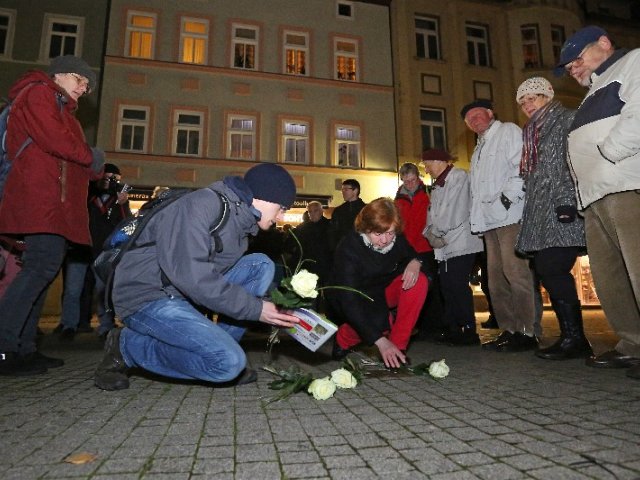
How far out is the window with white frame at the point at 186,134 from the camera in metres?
14.8

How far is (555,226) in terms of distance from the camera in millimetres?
3689

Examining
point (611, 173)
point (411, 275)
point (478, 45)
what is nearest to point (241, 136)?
point (478, 45)

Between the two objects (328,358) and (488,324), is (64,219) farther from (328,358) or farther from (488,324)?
(488,324)

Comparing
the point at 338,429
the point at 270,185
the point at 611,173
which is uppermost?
the point at 611,173

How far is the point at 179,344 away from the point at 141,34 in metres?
15.8

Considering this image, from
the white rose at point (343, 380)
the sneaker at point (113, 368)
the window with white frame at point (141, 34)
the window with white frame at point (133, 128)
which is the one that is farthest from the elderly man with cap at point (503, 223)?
the window with white frame at point (141, 34)

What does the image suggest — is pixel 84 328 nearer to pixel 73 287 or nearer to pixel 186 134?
pixel 73 287

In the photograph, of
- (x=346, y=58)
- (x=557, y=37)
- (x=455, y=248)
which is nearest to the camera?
(x=455, y=248)

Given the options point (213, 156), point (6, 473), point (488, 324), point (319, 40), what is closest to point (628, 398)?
point (6, 473)

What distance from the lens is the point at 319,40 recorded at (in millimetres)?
16531

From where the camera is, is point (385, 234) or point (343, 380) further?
point (385, 234)

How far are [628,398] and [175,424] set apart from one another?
7.36ft

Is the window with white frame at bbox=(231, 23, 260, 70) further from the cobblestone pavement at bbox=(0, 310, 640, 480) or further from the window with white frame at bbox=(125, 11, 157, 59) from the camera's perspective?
the cobblestone pavement at bbox=(0, 310, 640, 480)

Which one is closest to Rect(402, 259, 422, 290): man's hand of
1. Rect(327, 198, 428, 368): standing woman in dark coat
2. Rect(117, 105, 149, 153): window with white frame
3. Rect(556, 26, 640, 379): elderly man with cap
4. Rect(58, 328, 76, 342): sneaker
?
Rect(327, 198, 428, 368): standing woman in dark coat
